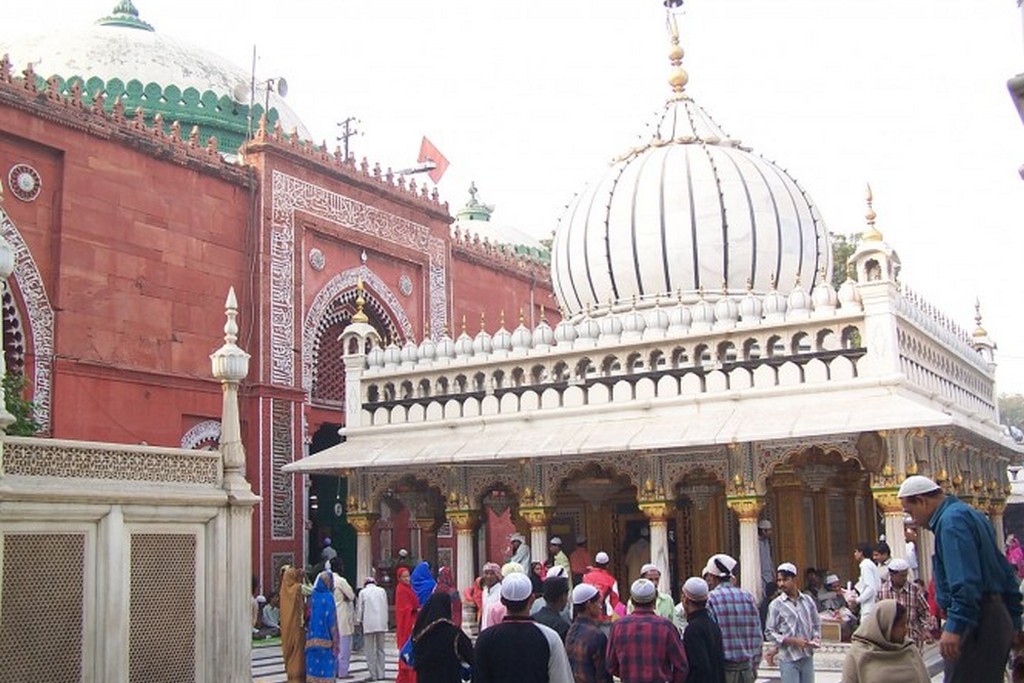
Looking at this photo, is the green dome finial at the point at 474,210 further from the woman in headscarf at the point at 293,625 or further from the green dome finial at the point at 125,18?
the woman in headscarf at the point at 293,625

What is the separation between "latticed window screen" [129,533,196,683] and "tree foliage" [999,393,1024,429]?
57642mm

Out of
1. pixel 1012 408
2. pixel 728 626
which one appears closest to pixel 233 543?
pixel 728 626

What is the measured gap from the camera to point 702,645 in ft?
17.8

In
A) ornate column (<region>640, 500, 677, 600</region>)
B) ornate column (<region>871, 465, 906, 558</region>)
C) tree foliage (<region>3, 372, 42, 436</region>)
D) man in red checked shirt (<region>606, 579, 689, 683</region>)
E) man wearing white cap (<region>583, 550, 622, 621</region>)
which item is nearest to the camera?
man in red checked shirt (<region>606, 579, 689, 683</region>)

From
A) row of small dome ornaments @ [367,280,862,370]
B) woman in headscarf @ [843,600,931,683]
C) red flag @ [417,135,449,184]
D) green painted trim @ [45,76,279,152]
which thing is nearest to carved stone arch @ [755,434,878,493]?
row of small dome ornaments @ [367,280,862,370]

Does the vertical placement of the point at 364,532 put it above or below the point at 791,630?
above

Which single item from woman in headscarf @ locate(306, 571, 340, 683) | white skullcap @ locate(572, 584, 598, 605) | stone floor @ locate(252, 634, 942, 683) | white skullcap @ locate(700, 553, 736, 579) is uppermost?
white skullcap @ locate(700, 553, 736, 579)

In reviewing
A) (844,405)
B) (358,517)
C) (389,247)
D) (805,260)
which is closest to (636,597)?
(844,405)

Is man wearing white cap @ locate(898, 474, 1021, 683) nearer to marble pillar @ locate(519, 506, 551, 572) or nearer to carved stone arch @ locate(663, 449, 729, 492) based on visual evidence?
carved stone arch @ locate(663, 449, 729, 492)

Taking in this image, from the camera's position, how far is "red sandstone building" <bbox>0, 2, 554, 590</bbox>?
43.7ft

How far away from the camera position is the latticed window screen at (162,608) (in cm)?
754

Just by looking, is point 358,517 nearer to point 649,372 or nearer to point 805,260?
point 649,372

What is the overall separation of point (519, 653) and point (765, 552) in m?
8.07

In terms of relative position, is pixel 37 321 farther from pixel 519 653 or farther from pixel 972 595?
pixel 972 595
